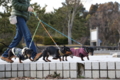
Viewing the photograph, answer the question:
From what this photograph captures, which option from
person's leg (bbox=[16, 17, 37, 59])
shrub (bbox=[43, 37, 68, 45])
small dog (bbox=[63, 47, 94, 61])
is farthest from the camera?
shrub (bbox=[43, 37, 68, 45])

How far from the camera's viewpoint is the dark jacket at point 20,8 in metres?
6.44

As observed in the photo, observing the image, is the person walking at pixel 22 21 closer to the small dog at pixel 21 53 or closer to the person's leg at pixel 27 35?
the person's leg at pixel 27 35

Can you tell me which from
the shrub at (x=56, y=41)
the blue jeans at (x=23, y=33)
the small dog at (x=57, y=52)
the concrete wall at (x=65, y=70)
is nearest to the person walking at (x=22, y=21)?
the blue jeans at (x=23, y=33)

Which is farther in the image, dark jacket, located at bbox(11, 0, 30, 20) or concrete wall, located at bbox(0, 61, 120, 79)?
dark jacket, located at bbox(11, 0, 30, 20)

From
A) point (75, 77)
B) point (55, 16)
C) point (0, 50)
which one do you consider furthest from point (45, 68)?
point (55, 16)

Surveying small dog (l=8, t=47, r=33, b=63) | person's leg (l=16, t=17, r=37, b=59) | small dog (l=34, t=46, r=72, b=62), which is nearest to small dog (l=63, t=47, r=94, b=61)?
small dog (l=34, t=46, r=72, b=62)

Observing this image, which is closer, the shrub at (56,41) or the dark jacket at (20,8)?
the dark jacket at (20,8)

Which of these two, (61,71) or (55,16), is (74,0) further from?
(61,71)

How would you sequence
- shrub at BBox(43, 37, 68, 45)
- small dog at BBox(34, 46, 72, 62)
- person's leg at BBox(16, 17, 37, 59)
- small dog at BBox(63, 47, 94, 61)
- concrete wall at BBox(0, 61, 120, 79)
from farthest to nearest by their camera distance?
1. shrub at BBox(43, 37, 68, 45)
2. person's leg at BBox(16, 17, 37, 59)
3. small dog at BBox(63, 47, 94, 61)
4. small dog at BBox(34, 46, 72, 62)
5. concrete wall at BBox(0, 61, 120, 79)

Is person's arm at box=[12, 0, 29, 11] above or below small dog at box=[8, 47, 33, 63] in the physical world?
above

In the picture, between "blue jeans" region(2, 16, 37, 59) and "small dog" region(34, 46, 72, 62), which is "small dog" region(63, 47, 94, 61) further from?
"blue jeans" region(2, 16, 37, 59)

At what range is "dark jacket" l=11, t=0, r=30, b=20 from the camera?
6441mm

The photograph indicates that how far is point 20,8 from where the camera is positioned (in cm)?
643

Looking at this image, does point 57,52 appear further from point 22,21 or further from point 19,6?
point 19,6
